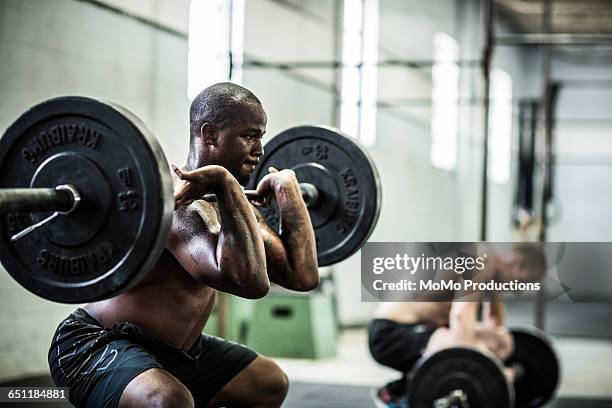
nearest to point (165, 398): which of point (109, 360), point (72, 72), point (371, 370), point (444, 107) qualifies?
point (109, 360)

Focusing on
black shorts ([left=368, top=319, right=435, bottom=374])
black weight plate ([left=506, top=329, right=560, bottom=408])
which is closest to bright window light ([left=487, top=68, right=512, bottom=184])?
black weight plate ([left=506, top=329, right=560, bottom=408])

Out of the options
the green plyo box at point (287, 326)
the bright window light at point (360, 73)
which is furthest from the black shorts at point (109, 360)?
the bright window light at point (360, 73)

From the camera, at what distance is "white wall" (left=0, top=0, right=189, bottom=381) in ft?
15.7

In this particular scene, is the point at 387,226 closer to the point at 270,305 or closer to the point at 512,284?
the point at 270,305

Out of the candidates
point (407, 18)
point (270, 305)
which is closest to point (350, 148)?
point (270, 305)

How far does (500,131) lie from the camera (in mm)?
14039

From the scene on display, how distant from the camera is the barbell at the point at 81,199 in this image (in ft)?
5.98

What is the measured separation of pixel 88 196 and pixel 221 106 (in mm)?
500

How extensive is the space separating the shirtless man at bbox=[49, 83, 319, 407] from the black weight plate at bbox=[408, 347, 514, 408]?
161cm

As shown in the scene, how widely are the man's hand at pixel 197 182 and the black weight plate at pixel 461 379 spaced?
2.19 meters

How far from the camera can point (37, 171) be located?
1.90 m
